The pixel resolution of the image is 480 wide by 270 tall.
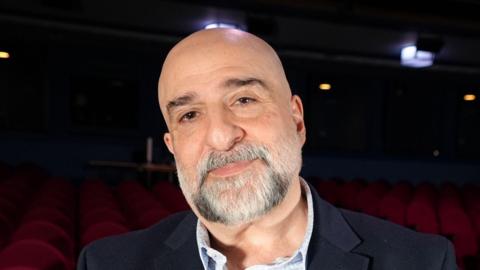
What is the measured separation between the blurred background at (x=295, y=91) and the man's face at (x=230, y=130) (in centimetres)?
151

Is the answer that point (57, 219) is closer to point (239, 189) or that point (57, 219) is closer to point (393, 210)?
point (239, 189)

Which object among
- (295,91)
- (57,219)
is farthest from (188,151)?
(295,91)

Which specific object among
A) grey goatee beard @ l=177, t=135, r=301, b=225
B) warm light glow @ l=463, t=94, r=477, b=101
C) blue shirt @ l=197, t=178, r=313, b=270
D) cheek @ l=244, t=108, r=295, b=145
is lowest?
warm light glow @ l=463, t=94, r=477, b=101

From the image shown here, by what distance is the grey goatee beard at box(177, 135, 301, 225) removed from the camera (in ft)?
2.85

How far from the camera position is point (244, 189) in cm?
87

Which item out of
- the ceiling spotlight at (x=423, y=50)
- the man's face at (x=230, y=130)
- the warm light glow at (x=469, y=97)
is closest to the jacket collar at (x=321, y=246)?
the man's face at (x=230, y=130)

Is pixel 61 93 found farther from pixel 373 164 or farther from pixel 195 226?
pixel 195 226

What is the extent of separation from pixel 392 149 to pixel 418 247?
6.34m

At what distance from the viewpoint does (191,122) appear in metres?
0.90

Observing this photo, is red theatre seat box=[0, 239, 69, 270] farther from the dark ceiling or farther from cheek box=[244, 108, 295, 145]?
the dark ceiling

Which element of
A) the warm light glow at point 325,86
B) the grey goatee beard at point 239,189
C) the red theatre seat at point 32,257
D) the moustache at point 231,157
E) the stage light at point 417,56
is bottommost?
the warm light glow at point 325,86

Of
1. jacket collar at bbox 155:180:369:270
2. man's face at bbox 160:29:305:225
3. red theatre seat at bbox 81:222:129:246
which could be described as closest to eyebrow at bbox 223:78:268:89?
man's face at bbox 160:29:305:225

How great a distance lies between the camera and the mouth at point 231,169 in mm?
866

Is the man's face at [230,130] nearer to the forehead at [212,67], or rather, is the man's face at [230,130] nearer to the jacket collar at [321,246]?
the forehead at [212,67]
